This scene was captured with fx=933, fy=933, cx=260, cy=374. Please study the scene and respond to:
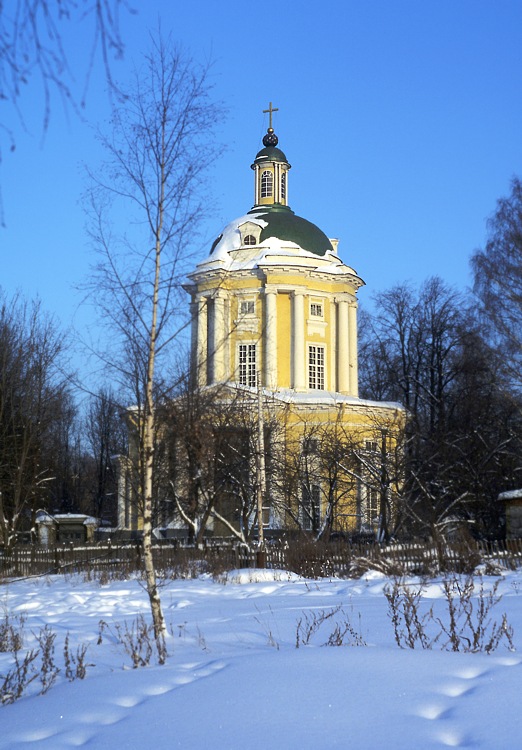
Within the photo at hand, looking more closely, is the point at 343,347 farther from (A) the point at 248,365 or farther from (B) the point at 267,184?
(B) the point at 267,184

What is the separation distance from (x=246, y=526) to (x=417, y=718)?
21.4m

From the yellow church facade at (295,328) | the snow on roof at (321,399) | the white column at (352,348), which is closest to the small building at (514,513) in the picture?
the yellow church facade at (295,328)

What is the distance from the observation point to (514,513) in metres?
21.0

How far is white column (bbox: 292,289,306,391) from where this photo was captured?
3853 centimetres

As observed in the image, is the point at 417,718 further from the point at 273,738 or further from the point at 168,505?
the point at 168,505

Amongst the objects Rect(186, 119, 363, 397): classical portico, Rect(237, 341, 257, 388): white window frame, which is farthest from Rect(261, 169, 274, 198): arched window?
Rect(237, 341, 257, 388): white window frame

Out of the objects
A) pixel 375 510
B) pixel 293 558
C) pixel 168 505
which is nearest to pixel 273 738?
pixel 293 558

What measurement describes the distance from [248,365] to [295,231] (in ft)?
21.6

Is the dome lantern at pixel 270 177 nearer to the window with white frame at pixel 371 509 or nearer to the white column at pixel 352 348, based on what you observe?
the white column at pixel 352 348

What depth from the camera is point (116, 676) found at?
6.76m

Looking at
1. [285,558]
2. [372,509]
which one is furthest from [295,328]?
[285,558]

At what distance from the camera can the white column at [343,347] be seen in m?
39.7

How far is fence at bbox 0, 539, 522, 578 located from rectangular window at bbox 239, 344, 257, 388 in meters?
15.2

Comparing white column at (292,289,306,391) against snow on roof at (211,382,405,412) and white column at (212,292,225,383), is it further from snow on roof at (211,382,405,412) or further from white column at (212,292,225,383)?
white column at (212,292,225,383)
